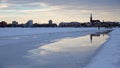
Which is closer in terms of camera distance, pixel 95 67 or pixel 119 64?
pixel 95 67

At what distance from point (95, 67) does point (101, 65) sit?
498 mm

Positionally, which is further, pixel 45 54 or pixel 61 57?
pixel 45 54

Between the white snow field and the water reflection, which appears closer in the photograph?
the water reflection

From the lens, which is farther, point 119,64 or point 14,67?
point 119,64

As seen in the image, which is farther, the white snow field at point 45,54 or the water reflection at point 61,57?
the white snow field at point 45,54

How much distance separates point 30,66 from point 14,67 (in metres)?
0.59

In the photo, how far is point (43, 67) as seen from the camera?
31.5 ft

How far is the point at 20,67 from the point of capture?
9578 mm

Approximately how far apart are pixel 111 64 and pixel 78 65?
1.28 metres

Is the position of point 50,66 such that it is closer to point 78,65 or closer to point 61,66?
point 61,66

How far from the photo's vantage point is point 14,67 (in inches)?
376

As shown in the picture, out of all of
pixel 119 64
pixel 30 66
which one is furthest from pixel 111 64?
pixel 30 66

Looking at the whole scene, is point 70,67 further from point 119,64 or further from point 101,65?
point 119,64

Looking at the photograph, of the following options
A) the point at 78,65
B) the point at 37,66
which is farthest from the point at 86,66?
the point at 37,66
